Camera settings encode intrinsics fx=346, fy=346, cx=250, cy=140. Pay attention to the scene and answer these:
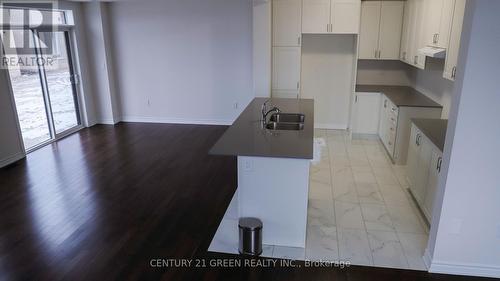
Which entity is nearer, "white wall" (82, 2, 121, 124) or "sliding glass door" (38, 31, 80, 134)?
"sliding glass door" (38, 31, 80, 134)

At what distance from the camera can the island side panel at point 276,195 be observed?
297cm

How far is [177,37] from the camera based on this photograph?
6781 millimetres

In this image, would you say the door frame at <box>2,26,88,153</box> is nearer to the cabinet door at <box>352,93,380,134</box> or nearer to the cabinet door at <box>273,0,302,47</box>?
the cabinet door at <box>273,0,302,47</box>

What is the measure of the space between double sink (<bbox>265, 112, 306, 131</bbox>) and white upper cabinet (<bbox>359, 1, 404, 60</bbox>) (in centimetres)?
261

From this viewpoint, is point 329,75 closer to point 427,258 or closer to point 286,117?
point 286,117

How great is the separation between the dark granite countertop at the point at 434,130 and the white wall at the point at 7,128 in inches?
219

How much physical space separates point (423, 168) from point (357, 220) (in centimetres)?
90

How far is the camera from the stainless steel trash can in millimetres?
2967

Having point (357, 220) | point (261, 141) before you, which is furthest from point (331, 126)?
point (261, 141)

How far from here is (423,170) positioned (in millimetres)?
3641

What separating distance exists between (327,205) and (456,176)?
1541 mm

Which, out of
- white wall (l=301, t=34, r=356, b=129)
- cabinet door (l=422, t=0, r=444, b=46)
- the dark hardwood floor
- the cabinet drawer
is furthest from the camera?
white wall (l=301, t=34, r=356, b=129)

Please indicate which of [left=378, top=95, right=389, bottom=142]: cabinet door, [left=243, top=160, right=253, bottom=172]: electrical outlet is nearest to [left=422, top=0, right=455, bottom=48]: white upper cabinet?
[left=378, top=95, right=389, bottom=142]: cabinet door

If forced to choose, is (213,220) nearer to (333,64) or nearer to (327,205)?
(327,205)
